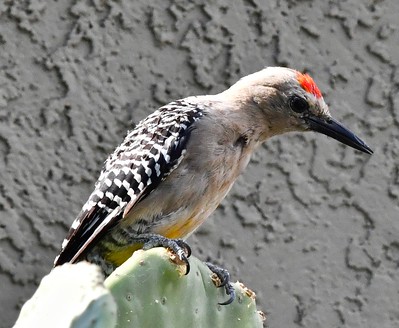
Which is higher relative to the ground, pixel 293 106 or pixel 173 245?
pixel 293 106

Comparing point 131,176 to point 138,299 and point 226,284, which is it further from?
point 138,299

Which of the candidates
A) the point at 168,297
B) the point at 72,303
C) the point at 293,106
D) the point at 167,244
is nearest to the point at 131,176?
the point at 167,244

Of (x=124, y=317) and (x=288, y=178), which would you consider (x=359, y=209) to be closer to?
(x=288, y=178)

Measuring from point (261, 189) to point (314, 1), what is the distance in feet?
2.19

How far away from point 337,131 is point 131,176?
1.94 ft

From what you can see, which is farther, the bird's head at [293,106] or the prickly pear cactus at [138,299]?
the bird's head at [293,106]

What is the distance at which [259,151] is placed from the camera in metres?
3.39

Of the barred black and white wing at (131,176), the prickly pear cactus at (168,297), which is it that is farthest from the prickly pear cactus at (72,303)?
the barred black and white wing at (131,176)

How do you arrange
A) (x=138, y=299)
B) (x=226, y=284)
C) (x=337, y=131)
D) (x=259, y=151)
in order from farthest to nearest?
1. (x=259, y=151)
2. (x=337, y=131)
3. (x=226, y=284)
4. (x=138, y=299)

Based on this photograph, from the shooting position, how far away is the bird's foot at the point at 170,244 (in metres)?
2.11

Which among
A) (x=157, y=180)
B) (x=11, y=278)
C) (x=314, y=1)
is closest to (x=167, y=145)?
(x=157, y=180)

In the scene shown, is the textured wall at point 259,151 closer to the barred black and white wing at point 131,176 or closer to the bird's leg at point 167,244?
the barred black and white wing at point 131,176

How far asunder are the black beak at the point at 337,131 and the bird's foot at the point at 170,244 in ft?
2.03

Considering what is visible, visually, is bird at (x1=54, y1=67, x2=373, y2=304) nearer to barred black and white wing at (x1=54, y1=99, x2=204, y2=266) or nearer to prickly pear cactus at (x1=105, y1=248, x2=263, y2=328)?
barred black and white wing at (x1=54, y1=99, x2=204, y2=266)
